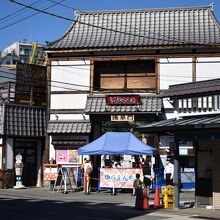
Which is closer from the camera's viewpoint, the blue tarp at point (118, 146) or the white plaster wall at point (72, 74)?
the blue tarp at point (118, 146)

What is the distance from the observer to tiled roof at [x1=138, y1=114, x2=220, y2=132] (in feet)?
52.1

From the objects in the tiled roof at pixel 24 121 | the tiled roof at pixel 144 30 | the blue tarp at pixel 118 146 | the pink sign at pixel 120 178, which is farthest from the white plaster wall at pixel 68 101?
the pink sign at pixel 120 178

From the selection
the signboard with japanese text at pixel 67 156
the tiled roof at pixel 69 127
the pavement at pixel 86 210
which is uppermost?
the tiled roof at pixel 69 127

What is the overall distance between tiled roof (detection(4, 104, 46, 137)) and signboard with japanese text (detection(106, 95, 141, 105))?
4452 mm

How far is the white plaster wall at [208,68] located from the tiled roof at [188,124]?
9.56m

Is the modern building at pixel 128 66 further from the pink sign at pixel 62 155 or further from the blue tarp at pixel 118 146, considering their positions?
the blue tarp at pixel 118 146

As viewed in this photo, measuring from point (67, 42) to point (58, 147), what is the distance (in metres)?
6.14

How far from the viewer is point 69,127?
27906 mm

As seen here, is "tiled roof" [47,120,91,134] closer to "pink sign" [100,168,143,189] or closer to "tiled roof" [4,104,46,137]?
"tiled roof" [4,104,46,137]

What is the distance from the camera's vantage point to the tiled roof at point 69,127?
27.7 meters

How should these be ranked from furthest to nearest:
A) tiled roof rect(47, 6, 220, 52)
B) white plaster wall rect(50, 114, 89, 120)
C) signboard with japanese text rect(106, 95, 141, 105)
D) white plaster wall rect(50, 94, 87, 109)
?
white plaster wall rect(50, 94, 87, 109), white plaster wall rect(50, 114, 89, 120), tiled roof rect(47, 6, 220, 52), signboard with japanese text rect(106, 95, 141, 105)

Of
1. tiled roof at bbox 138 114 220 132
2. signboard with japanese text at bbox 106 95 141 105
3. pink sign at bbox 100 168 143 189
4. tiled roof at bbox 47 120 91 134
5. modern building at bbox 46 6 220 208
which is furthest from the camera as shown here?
tiled roof at bbox 47 120 91 134

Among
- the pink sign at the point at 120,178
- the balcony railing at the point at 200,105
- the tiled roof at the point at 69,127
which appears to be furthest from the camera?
the tiled roof at the point at 69,127

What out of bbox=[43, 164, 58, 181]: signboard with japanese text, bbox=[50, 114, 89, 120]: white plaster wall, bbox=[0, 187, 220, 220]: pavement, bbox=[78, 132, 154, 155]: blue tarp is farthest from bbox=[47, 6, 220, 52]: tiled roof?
bbox=[0, 187, 220, 220]: pavement
